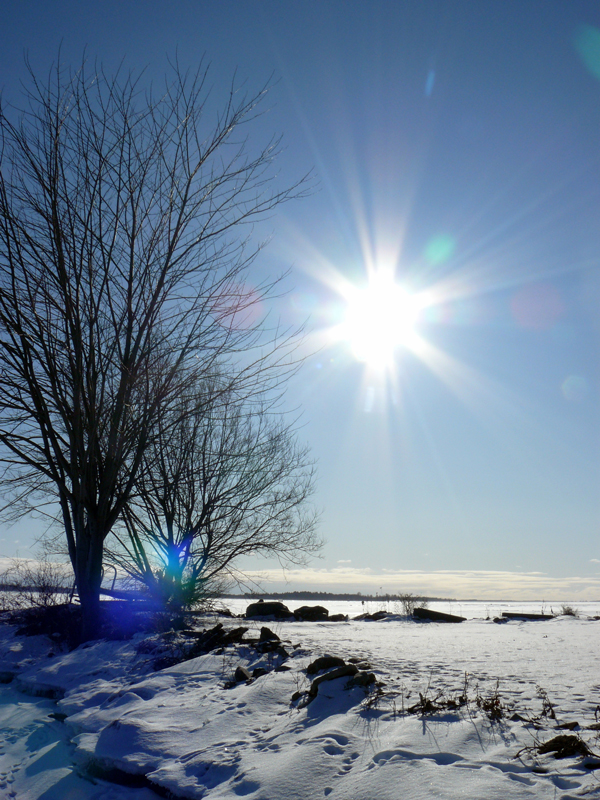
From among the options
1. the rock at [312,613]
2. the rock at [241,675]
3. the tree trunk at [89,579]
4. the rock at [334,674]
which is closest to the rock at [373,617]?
the rock at [312,613]

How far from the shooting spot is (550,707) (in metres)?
3.73

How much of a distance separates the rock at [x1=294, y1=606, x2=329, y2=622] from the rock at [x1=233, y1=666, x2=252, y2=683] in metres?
9.19

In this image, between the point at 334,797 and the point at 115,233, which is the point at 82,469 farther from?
the point at 334,797

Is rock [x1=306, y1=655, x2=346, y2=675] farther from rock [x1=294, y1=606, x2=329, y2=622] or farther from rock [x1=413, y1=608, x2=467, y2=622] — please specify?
rock [x1=413, y1=608, x2=467, y2=622]

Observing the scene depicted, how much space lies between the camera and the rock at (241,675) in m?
5.35

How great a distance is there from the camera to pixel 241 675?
5.39m

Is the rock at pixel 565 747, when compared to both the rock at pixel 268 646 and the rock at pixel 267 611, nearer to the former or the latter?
the rock at pixel 268 646

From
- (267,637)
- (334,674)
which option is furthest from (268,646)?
(334,674)

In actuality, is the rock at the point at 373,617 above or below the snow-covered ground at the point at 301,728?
above

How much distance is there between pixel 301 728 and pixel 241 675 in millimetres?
1693

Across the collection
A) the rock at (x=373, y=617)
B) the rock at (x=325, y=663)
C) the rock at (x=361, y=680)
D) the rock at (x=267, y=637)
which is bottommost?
the rock at (x=361, y=680)

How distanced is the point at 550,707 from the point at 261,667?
10.4 ft

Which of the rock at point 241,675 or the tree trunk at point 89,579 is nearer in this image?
the rock at point 241,675

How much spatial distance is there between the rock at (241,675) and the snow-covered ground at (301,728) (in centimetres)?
8
